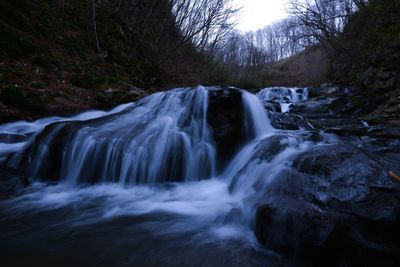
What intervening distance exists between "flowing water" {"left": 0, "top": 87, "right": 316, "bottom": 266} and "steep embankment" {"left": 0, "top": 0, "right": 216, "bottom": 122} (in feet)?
2.14

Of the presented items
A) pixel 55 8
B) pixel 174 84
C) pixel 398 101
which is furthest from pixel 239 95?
pixel 55 8

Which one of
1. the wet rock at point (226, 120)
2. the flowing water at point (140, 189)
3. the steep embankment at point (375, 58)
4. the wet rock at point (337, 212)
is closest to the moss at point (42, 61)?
the flowing water at point (140, 189)

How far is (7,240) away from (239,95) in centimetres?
470

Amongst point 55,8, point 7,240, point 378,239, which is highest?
point 55,8

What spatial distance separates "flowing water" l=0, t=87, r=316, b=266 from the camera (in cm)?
247

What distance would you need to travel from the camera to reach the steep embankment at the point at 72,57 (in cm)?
607

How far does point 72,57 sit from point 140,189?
19.5 ft

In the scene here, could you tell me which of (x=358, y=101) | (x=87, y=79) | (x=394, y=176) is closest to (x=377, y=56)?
(x=358, y=101)

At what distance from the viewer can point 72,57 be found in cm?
830

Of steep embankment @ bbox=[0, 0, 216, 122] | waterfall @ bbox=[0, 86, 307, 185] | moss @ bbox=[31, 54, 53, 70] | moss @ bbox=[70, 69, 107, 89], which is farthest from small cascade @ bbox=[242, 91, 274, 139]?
moss @ bbox=[31, 54, 53, 70]

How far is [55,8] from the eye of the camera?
955cm

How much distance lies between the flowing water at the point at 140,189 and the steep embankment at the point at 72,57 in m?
0.65

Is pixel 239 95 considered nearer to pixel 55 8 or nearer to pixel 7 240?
pixel 7 240

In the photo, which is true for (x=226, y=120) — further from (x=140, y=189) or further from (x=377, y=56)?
(x=377, y=56)
